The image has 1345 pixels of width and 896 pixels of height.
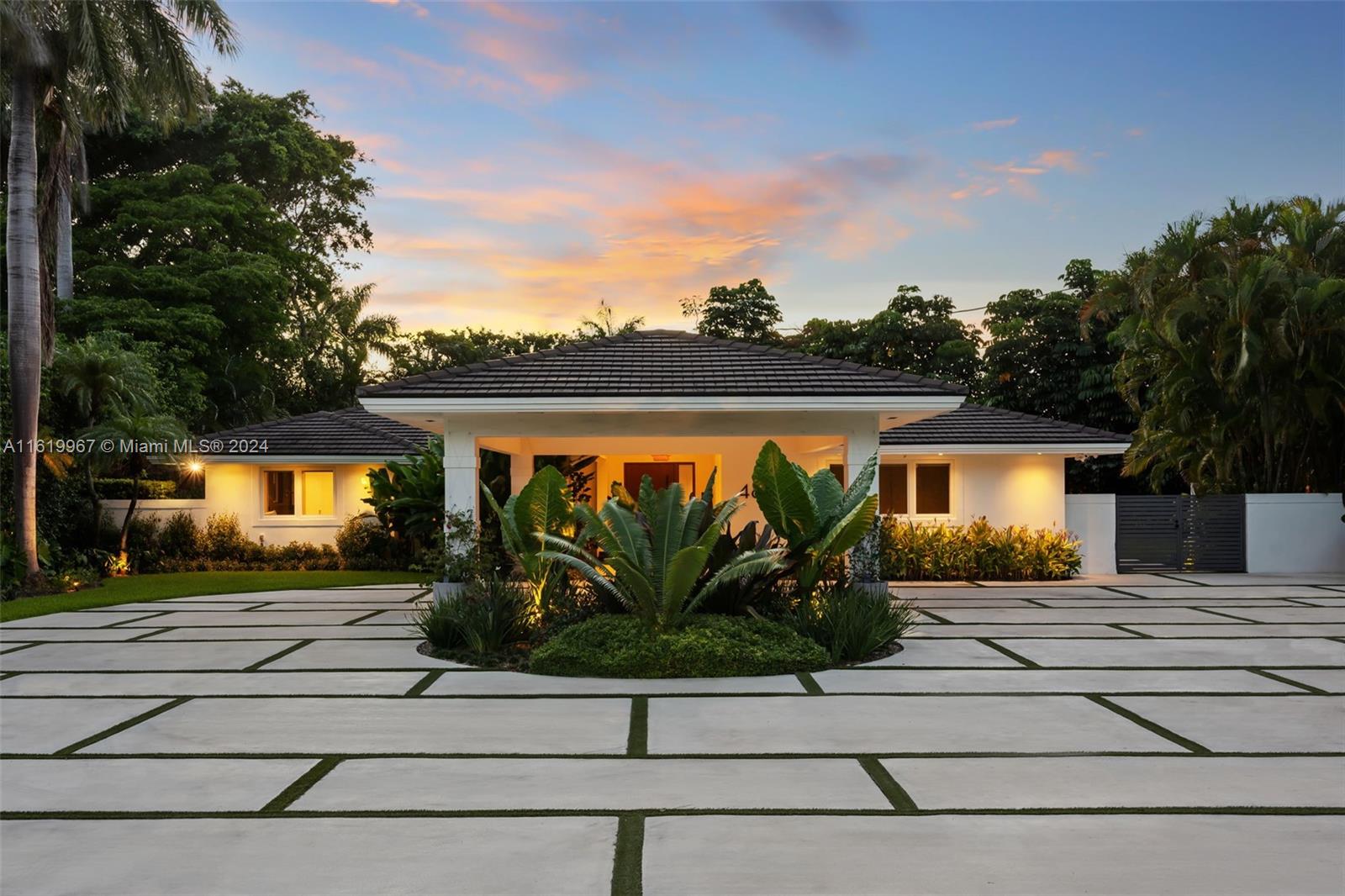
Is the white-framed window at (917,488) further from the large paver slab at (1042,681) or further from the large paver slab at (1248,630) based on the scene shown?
the large paver slab at (1042,681)

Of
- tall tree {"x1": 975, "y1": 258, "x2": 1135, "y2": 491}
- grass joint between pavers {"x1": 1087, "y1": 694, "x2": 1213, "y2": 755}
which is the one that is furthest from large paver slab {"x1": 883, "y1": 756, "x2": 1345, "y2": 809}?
tall tree {"x1": 975, "y1": 258, "x2": 1135, "y2": 491}

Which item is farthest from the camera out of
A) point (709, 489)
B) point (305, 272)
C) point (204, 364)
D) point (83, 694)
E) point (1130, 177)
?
A: point (305, 272)

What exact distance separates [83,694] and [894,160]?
1625cm

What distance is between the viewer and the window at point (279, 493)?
23000 mm

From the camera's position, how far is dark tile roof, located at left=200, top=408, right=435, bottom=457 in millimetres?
22672

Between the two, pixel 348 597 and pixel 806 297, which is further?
pixel 806 297

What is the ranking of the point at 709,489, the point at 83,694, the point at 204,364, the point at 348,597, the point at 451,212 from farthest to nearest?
1. the point at 204,364
2. the point at 451,212
3. the point at 348,597
4. the point at 709,489
5. the point at 83,694

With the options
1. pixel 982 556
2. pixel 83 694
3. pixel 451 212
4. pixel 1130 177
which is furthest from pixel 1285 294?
pixel 83 694

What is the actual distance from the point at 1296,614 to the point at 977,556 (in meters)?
6.08

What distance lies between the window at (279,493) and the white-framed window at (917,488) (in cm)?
1338

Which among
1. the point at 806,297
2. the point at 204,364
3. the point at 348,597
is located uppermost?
the point at 806,297

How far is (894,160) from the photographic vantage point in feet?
63.8

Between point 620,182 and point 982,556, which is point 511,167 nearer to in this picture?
point 620,182

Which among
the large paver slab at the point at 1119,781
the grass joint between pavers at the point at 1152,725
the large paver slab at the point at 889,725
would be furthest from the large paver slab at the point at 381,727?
the grass joint between pavers at the point at 1152,725
